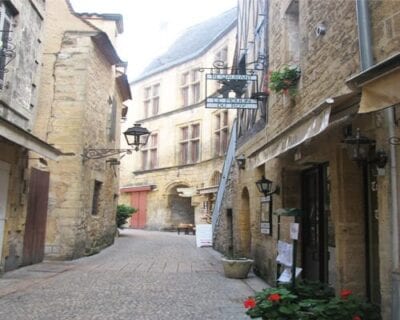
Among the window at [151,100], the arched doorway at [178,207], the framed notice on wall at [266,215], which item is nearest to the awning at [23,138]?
the framed notice on wall at [266,215]

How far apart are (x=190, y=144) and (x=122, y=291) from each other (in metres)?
18.6

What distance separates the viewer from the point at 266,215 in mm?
7887

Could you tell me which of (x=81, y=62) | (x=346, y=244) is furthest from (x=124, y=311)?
(x=81, y=62)

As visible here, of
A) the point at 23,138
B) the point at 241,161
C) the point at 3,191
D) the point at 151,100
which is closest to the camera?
the point at 23,138

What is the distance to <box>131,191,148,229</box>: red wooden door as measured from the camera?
27.4m

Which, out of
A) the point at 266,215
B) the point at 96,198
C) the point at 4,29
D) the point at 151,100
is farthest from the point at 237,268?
the point at 151,100

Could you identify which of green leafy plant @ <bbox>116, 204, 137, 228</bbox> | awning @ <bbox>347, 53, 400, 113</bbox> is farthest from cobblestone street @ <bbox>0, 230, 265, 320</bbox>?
green leafy plant @ <bbox>116, 204, 137, 228</bbox>

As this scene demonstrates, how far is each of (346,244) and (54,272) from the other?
5.78 meters

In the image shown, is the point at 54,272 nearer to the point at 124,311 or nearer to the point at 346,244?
the point at 124,311

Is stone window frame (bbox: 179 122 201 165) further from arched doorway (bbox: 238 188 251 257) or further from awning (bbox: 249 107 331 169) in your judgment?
awning (bbox: 249 107 331 169)

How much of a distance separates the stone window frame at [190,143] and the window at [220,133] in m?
1.88

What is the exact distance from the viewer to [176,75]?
27.2m

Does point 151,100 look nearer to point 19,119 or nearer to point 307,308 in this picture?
point 19,119

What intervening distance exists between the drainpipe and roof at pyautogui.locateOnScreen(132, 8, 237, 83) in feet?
66.3
